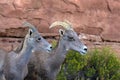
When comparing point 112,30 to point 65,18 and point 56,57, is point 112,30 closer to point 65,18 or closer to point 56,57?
point 65,18

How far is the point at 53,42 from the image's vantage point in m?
11.2

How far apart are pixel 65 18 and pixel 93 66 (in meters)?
1.44

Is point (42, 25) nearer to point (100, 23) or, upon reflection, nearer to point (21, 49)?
point (100, 23)

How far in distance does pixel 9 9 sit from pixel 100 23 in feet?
8.25

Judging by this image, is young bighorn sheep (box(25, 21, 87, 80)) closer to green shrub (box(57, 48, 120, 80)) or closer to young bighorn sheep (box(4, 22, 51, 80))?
young bighorn sheep (box(4, 22, 51, 80))

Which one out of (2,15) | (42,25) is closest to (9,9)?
(2,15)

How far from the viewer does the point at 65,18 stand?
12.1m

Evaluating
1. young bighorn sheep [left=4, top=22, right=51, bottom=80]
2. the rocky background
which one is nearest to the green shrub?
the rocky background

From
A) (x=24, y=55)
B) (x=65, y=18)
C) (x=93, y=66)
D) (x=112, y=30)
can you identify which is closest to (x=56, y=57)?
(x=24, y=55)

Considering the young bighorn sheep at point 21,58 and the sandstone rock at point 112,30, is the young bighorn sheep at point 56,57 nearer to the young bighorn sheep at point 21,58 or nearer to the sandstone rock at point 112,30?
the young bighorn sheep at point 21,58

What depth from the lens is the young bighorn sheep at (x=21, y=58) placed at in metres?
9.18

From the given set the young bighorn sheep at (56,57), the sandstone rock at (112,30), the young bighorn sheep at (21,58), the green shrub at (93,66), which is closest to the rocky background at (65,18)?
the sandstone rock at (112,30)

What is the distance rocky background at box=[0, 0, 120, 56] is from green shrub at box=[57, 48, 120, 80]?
0.81 m

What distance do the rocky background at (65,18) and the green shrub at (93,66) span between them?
81cm
